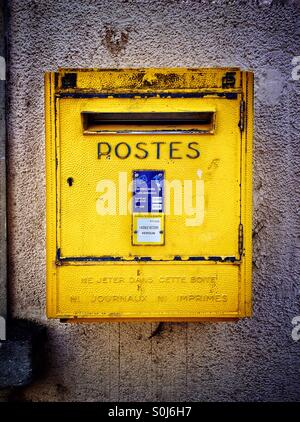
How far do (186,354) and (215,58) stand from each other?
5.74 ft

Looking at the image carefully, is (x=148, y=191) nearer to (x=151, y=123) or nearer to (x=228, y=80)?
(x=151, y=123)

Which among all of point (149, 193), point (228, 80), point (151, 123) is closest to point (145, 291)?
point (149, 193)

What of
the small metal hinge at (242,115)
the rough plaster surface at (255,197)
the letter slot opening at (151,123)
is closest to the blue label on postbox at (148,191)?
the letter slot opening at (151,123)

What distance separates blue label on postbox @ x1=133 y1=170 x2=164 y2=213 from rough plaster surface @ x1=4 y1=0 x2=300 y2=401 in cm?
86

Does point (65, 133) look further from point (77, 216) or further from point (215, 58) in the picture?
point (215, 58)

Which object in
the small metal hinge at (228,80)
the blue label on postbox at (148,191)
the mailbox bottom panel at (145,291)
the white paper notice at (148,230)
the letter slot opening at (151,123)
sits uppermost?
the small metal hinge at (228,80)

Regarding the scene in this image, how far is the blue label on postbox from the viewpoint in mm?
1566

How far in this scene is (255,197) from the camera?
222cm

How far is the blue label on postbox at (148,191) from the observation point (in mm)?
1566

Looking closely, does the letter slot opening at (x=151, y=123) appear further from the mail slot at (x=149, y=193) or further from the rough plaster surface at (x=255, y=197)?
the rough plaster surface at (x=255, y=197)

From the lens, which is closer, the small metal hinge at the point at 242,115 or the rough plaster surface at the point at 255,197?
the small metal hinge at the point at 242,115

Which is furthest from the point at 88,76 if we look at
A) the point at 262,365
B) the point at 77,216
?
the point at 262,365

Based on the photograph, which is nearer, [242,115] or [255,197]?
[242,115]

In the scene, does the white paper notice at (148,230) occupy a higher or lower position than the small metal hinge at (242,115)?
lower
